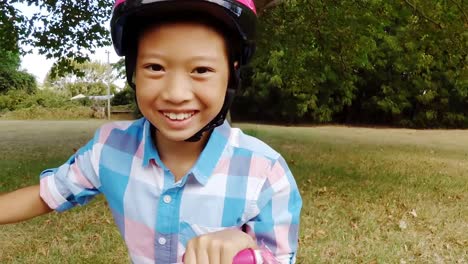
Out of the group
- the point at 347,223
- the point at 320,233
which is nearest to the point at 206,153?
the point at 320,233

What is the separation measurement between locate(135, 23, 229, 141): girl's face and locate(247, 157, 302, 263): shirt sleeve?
0.78ft

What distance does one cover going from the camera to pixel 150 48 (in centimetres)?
130

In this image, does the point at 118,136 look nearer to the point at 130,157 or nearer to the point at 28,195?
the point at 130,157

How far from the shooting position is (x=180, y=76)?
4.15 feet

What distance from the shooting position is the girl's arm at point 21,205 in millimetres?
1532

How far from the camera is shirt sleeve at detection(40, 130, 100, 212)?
1.55 metres

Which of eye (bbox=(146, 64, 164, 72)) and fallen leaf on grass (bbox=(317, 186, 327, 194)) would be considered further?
fallen leaf on grass (bbox=(317, 186, 327, 194))

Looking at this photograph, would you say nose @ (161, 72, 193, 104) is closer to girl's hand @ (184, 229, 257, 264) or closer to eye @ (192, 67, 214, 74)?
eye @ (192, 67, 214, 74)

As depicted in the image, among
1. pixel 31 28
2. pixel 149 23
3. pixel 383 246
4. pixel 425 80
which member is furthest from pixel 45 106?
pixel 149 23

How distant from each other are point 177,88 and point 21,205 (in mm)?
645

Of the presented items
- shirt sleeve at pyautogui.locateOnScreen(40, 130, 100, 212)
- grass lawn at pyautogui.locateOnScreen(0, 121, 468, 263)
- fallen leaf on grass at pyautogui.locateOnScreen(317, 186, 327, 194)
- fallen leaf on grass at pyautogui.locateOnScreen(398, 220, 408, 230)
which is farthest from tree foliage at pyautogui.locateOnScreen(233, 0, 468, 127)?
shirt sleeve at pyautogui.locateOnScreen(40, 130, 100, 212)

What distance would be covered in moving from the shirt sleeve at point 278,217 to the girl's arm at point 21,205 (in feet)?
2.14

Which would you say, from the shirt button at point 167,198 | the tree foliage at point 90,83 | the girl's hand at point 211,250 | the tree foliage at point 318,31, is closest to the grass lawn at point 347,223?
the tree foliage at point 318,31

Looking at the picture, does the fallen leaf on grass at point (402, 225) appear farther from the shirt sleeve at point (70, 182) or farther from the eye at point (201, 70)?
the eye at point (201, 70)
